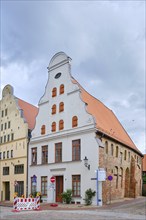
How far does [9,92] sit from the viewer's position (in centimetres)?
4200

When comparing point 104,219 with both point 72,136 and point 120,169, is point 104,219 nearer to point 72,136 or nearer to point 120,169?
point 72,136

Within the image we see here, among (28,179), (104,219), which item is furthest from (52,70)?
(104,219)

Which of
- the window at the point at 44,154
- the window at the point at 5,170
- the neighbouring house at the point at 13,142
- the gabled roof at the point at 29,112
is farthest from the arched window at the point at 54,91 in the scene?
the window at the point at 5,170

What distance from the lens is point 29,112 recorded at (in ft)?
137

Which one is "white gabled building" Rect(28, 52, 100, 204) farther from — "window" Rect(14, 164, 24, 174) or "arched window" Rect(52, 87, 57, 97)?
"window" Rect(14, 164, 24, 174)

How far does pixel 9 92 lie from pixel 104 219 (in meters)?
28.9

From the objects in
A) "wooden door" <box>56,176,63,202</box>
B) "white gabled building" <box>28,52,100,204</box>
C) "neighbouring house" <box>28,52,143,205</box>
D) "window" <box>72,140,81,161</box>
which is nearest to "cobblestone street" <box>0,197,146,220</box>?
"neighbouring house" <box>28,52,143,205</box>

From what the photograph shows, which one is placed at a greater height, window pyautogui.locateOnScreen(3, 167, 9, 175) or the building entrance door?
window pyautogui.locateOnScreen(3, 167, 9, 175)

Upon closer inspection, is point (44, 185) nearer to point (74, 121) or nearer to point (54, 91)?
point (74, 121)

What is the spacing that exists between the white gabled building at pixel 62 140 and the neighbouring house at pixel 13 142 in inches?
58.9

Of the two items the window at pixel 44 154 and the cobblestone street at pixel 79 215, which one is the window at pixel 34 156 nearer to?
the window at pixel 44 154

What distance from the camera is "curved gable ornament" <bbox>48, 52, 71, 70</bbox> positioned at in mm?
33875

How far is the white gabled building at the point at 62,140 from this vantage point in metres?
29.1

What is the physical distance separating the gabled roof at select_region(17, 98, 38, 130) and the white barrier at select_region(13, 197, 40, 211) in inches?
594
